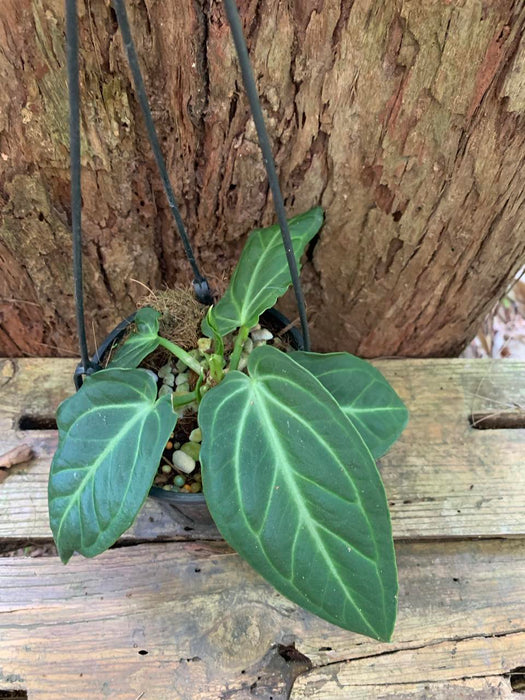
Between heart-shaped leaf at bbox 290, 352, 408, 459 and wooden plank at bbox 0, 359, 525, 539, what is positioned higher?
heart-shaped leaf at bbox 290, 352, 408, 459

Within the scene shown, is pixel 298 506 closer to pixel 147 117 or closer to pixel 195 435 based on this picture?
pixel 195 435

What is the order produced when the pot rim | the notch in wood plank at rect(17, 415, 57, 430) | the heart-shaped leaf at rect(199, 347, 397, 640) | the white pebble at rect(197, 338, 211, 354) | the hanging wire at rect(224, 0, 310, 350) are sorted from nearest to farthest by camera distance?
the hanging wire at rect(224, 0, 310, 350), the heart-shaped leaf at rect(199, 347, 397, 640), the pot rim, the white pebble at rect(197, 338, 211, 354), the notch in wood plank at rect(17, 415, 57, 430)

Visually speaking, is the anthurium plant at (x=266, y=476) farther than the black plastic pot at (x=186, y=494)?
No

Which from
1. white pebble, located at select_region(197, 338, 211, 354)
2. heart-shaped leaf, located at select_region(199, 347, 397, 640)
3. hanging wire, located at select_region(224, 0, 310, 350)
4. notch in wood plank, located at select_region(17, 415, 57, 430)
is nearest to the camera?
hanging wire, located at select_region(224, 0, 310, 350)

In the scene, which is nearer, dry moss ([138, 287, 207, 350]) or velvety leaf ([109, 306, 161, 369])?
velvety leaf ([109, 306, 161, 369])

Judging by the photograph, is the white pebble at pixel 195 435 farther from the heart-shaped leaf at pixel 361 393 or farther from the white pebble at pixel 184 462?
the heart-shaped leaf at pixel 361 393

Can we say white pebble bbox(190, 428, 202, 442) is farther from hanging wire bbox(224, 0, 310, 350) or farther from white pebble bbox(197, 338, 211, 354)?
hanging wire bbox(224, 0, 310, 350)

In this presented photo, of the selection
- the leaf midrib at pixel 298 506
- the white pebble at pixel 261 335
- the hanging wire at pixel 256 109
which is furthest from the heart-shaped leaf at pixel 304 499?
the white pebble at pixel 261 335

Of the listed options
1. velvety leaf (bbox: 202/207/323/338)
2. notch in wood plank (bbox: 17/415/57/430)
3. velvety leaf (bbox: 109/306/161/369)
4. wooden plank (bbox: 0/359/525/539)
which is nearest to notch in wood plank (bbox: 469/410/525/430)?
wooden plank (bbox: 0/359/525/539)

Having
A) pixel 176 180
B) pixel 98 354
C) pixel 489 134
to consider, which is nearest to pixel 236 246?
pixel 176 180
